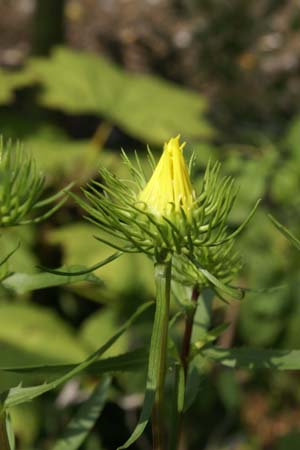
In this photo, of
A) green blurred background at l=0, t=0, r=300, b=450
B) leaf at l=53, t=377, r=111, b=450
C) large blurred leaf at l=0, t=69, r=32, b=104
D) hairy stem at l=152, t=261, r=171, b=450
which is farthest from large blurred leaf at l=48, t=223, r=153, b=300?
hairy stem at l=152, t=261, r=171, b=450

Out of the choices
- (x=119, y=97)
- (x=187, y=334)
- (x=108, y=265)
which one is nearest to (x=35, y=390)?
(x=187, y=334)

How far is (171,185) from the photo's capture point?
65 centimetres

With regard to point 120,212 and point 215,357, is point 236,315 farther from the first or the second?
point 120,212

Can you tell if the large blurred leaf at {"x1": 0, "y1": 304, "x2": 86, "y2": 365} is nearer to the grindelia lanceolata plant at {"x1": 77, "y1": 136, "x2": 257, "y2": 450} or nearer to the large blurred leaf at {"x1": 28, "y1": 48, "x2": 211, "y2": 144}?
the large blurred leaf at {"x1": 28, "y1": 48, "x2": 211, "y2": 144}

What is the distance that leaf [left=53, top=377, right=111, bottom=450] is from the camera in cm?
84

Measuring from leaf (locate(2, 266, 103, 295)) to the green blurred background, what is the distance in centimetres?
A: 65

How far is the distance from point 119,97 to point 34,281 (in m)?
2.34

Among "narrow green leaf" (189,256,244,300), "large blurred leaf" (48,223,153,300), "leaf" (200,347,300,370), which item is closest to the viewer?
"narrow green leaf" (189,256,244,300)

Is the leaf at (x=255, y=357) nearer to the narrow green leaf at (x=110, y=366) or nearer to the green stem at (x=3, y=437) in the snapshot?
the narrow green leaf at (x=110, y=366)

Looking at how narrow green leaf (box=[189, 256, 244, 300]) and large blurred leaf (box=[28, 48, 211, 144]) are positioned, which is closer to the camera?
narrow green leaf (box=[189, 256, 244, 300])

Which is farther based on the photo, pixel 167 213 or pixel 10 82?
pixel 10 82

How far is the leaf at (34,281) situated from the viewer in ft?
2.38

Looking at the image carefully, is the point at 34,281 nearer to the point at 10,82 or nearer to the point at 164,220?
the point at 164,220

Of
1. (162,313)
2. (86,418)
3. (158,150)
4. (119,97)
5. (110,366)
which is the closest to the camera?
(162,313)
